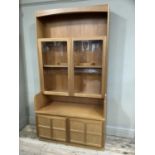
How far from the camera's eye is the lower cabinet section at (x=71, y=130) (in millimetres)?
2090

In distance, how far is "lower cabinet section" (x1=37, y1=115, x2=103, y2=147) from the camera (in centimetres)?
209

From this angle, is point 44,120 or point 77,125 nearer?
point 77,125

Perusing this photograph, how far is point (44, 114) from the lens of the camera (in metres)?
2.26

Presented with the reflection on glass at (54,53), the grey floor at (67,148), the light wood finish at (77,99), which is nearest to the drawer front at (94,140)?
the grey floor at (67,148)

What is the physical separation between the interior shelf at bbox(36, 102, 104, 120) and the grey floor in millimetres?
499

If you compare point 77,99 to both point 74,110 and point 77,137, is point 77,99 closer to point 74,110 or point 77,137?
point 74,110

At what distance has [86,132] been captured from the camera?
2.12 meters

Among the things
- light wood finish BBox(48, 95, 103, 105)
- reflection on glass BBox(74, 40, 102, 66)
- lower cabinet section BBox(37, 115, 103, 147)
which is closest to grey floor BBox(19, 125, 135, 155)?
lower cabinet section BBox(37, 115, 103, 147)

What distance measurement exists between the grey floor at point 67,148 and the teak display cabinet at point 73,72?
0.10 metres

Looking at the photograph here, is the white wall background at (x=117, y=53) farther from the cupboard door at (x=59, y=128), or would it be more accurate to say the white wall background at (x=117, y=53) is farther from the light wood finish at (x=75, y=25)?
the cupboard door at (x=59, y=128)

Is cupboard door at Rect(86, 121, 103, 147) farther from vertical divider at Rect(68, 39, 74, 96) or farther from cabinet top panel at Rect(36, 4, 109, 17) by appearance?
cabinet top panel at Rect(36, 4, 109, 17)

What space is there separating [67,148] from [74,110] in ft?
1.82

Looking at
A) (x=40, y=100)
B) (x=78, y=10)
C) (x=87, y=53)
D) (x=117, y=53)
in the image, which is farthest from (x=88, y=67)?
(x=40, y=100)
